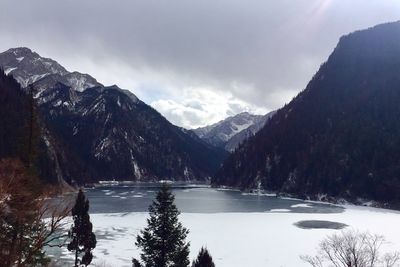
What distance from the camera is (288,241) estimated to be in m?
66.1

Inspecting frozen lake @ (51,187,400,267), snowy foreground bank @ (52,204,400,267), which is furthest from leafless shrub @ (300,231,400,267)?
frozen lake @ (51,187,400,267)

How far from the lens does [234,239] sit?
6725 centimetres

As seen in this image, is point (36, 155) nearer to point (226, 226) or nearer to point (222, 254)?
point (222, 254)

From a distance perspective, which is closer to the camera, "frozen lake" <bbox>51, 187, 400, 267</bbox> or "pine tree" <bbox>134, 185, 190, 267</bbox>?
"pine tree" <bbox>134, 185, 190, 267</bbox>

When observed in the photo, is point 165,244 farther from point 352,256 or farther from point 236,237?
point 236,237

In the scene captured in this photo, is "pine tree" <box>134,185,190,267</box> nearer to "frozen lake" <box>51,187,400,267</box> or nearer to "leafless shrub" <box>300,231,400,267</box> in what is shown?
"frozen lake" <box>51,187,400,267</box>

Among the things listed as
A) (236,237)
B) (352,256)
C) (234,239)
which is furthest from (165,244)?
(236,237)

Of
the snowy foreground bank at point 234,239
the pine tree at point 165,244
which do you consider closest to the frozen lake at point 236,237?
the snowy foreground bank at point 234,239

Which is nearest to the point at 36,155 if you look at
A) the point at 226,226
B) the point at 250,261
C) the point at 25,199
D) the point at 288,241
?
the point at 25,199

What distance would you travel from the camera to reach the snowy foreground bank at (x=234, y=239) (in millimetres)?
52366

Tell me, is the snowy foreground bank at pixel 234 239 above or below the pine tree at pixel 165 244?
below

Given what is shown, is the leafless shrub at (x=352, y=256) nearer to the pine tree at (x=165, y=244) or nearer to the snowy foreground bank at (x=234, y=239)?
the snowy foreground bank at (x=234, y=239)

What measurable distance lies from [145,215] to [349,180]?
12753 cm

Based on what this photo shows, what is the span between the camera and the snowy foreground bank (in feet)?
172
